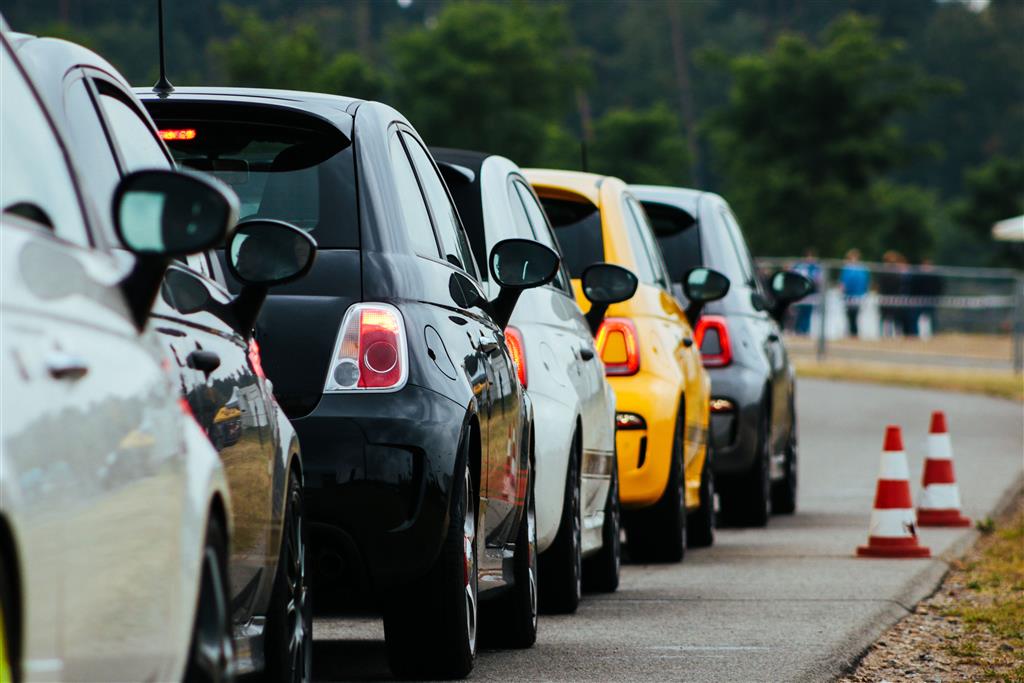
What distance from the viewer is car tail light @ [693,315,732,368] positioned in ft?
43.2

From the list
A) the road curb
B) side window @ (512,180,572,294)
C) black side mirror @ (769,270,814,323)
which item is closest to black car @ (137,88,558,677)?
the road curb

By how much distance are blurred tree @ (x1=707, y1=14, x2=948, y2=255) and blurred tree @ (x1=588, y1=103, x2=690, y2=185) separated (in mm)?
12026

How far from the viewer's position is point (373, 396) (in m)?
6.19

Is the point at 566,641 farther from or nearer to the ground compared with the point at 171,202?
nearer to the ground

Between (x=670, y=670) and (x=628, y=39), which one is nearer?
(x=670, y=670)

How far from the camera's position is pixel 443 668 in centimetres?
657

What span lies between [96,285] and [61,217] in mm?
146

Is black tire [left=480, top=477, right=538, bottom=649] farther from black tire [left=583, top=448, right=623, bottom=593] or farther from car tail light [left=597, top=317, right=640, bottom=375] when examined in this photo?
car tail light [left=597, top=317, right=640, bottom=375]

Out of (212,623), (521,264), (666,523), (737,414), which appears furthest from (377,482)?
(737,414)

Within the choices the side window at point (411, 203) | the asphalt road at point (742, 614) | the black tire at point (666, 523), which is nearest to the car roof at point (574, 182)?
the black tire at point (666, 523)

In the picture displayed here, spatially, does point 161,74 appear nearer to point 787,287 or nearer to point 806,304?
point 787,287

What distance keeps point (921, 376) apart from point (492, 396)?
1142 inches

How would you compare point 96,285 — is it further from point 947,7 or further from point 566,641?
point 947,7

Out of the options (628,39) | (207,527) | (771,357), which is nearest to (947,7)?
(628,39)
